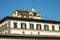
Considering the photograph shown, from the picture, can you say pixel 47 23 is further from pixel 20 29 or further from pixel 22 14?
pixel 22 14

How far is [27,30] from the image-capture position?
6588 centimetres

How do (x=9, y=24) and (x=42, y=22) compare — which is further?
(x=42, y=22)

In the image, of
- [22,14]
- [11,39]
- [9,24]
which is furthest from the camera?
[22,14]

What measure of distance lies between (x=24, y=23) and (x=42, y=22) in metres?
5.05

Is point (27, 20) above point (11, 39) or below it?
above

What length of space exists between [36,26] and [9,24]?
7.51 meters

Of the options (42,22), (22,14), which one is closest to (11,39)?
(42,22)

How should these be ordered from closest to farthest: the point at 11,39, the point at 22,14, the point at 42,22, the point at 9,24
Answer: the point at 11,39 → the point at 9,24 → the point at 42,22 → the point at 22,14

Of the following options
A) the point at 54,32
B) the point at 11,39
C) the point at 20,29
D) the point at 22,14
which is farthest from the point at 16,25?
the point at 22,14

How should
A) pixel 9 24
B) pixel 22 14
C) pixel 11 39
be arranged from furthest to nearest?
pixel 22 14
pixel 9 24
pixel 11 39

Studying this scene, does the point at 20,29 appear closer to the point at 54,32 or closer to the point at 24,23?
the point at 24,23

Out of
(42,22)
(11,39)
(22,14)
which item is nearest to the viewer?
(11,39)

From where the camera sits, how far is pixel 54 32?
68875mm

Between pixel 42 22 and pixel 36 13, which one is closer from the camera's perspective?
pixel 42 22
